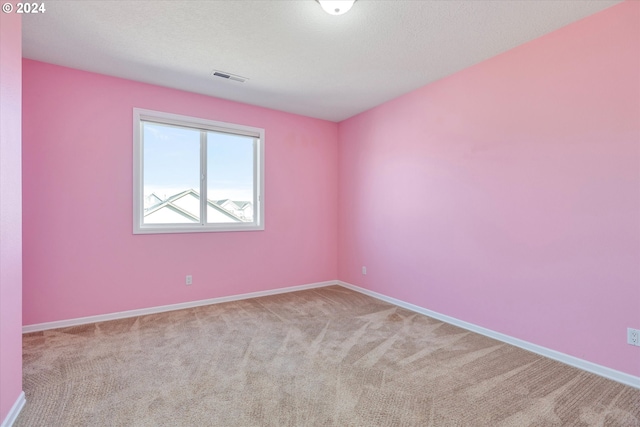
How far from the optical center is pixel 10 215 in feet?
5.31

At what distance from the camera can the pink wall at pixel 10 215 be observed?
1526mm

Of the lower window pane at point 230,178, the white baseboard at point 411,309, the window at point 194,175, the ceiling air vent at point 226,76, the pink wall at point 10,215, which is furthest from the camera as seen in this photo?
the lower window pane at point 230,178

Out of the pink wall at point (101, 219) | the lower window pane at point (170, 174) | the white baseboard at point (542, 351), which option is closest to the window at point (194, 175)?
the lower window pane at point (170, 174)

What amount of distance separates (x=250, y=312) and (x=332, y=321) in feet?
3.35

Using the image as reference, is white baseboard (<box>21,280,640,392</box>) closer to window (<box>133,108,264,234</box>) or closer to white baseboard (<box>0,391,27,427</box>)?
white baseboard (<box>0,391,27,427</box>)

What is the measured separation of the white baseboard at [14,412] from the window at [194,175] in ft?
6.19

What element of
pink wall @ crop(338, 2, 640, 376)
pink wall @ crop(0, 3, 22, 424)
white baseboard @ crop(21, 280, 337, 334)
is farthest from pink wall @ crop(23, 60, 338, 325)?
pink wall @ crop(338, 2, 640, 376)

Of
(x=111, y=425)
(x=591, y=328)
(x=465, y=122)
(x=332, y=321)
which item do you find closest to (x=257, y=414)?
(x=111, y=425)

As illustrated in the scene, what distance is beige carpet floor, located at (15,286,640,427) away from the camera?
5.55 ft

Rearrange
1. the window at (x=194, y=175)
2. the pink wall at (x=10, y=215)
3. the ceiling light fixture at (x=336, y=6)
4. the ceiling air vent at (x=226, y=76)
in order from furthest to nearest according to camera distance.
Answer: the window at (x=194, y=175)
the ceiling air vent at (x=226, y=76)
the ceiling light fixture at (x=336, y=6)
the pink wall at (x=10, y=215)

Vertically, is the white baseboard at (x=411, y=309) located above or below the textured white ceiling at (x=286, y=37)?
below

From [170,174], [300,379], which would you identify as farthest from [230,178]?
[300,379]

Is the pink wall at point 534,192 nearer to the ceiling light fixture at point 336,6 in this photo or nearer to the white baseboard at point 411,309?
the white baseboard at point 411,309

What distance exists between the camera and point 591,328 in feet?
7.22
